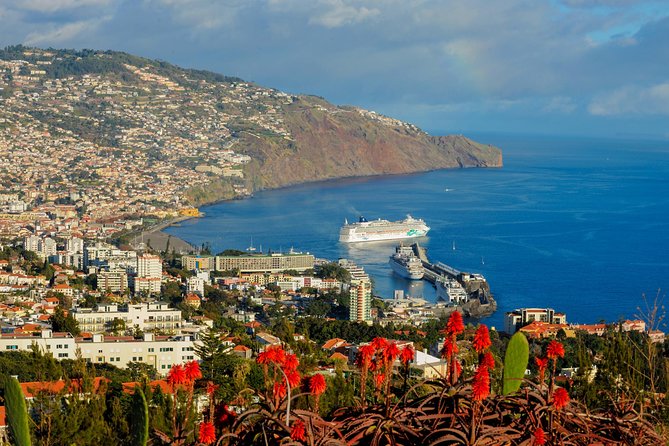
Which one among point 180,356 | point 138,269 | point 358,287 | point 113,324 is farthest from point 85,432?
point 138,269

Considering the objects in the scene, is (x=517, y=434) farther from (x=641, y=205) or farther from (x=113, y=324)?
(x=641, y=205)

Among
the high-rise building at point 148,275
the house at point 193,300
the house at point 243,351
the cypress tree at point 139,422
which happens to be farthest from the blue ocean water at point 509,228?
the cypress tree at point 139,422

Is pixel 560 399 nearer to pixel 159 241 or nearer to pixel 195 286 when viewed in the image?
pixel 195 286

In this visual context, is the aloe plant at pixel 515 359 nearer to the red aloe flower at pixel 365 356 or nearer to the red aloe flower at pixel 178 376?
the red aloe flower at pixel 365 356

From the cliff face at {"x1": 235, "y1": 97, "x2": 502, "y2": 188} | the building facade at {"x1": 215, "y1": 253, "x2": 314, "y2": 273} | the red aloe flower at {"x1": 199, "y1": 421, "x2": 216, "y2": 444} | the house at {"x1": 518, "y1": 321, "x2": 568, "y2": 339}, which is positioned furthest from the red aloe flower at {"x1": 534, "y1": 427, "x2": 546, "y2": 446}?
the cliff face at {"x1": 235, "y1": 97, "x2": 502, "y2": 188}

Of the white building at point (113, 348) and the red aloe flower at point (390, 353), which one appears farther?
the white building at point (113, 348)

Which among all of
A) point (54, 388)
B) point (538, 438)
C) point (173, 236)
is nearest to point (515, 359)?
point (538, 438)
